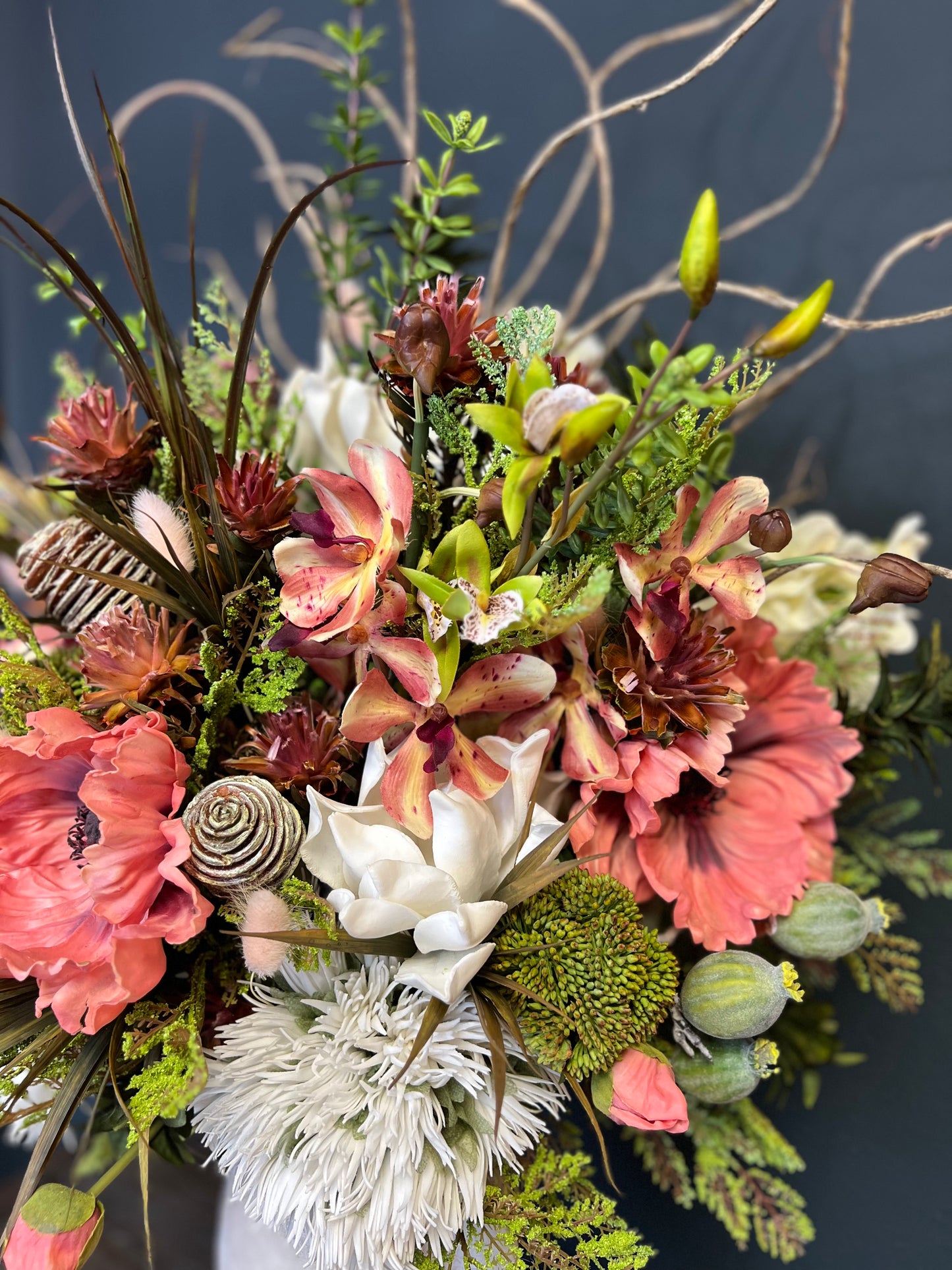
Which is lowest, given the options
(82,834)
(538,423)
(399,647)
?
(82,834)

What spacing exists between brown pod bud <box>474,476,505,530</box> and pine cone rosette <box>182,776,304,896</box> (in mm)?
175

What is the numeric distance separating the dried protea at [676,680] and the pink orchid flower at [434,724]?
0.15ft

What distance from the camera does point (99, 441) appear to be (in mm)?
498

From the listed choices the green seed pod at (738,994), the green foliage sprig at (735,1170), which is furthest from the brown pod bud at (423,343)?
the green foliage sprig at (735,1170)

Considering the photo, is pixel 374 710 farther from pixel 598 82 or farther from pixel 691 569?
pixel 598 82

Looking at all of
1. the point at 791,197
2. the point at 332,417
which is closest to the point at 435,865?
the point at 332,417

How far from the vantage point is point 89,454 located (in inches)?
19.5

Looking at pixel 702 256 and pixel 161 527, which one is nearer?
pixel 702 256

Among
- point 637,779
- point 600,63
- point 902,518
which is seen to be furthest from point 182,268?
point 637,779

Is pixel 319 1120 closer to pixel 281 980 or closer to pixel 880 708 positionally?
pixel 281 980

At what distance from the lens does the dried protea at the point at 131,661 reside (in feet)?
1.42

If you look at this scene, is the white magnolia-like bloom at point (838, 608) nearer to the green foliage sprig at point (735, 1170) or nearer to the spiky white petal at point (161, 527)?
the green foliage sprig at point (735, 1170)

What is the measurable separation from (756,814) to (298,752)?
29cm

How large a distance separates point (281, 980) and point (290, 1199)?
4.2 inches
